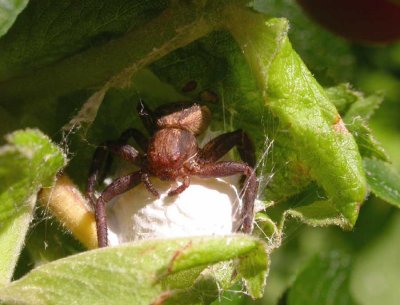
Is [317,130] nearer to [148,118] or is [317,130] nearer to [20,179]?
[148,118]

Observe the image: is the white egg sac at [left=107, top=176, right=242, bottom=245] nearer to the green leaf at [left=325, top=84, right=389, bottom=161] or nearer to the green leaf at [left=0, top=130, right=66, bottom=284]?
the green leaf at [left=0, top=130, right=66, bottom=284]

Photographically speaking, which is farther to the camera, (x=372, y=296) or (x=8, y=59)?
(x=372, y=296)

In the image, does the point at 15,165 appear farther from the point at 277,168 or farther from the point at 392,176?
the point at 392,176

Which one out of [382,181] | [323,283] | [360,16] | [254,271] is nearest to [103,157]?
[254,271]

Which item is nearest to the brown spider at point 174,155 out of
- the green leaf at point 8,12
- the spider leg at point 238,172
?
the spider leg at point 238,172

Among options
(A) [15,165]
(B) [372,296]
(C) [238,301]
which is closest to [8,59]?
(A) [15,165]

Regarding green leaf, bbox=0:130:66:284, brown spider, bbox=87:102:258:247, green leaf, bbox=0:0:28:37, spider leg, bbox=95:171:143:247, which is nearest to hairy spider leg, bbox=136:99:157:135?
brown spider, bbox=87:102:258:247

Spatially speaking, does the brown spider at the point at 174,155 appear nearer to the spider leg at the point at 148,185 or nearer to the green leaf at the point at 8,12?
the spider leg at the point at 148,185
